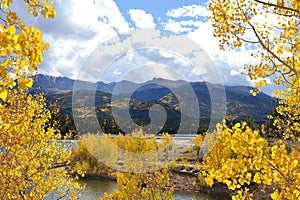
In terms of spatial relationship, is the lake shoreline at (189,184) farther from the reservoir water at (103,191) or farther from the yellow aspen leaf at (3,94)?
the yellow aspen leaf at (3,94)

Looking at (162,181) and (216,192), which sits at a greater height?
(162,181)

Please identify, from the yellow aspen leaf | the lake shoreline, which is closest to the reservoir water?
the lake shoreline

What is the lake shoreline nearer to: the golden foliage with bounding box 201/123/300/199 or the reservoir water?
the reservoir water

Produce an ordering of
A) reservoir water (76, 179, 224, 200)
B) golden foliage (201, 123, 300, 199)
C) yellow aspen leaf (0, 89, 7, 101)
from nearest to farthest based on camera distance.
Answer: yellow aspen leaf (0, 89, 7, 101), golden foliage (201, 123, 300, 199), reservoir water (76, 179, 224, 200)

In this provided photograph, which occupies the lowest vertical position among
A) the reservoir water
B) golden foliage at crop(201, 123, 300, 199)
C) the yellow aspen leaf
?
the reservoir water

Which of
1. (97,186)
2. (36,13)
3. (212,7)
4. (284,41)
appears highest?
(212,7)

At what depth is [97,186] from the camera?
26703 mm

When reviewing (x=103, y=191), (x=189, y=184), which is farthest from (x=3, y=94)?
(x=189, y=184)

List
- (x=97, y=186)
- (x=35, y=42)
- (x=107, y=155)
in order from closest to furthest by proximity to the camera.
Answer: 1. (x=35, y=42)
2. (x=97, y=186)
3. (x=107, y=155)

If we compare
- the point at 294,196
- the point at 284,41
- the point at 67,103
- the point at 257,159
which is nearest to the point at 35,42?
the point at 257,159

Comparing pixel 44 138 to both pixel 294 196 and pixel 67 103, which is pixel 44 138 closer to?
pixel 294 196

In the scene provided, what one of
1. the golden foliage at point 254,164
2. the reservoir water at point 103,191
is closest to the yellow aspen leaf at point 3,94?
the golden foliage at point 254,164

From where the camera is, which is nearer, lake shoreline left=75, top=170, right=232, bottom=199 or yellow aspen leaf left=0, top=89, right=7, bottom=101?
yellow aspen leaf left=0, top=89, right=7, bottom=101

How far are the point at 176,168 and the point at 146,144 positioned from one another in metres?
10.0
